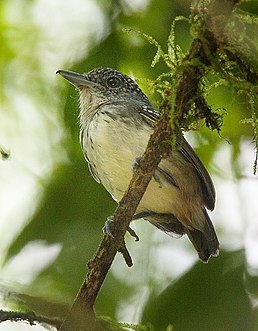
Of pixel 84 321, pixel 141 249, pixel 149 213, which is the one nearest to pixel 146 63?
pixel 149 213

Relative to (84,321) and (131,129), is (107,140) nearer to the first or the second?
(131,129)

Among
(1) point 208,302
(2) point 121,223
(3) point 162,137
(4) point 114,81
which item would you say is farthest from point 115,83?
(3) point 162,137

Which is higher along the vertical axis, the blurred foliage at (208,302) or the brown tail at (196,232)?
the blurred foliage at (208,302)

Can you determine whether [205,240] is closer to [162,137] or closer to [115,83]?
[115,83]

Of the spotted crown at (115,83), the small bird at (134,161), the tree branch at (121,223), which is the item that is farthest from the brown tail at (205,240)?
the tree branch at (121,223)

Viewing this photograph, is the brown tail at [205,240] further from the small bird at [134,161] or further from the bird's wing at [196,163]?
the bird's wing at [196,163]

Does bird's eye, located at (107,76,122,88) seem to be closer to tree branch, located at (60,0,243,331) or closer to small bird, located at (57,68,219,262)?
small bird, located at (57,68,219,262)

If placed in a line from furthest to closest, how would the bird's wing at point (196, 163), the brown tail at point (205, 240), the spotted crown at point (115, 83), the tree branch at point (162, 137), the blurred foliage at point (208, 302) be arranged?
the spotted crown at point (115, 83), the brown tail at point (205, 240), the bird's wing at point (196, 163), the blurred foliage at point (208, 302), the tree branch at point (162, 137)
